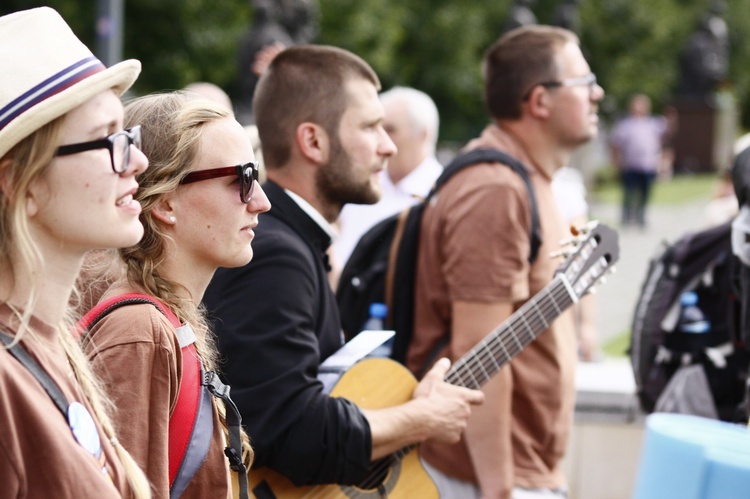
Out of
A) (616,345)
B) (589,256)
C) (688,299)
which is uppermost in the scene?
(589,256)

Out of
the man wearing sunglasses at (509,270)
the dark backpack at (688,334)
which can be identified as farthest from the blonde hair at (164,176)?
the dark backpack at (688,334)

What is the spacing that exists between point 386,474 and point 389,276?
92 centimetres

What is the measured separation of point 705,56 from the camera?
30.1 m

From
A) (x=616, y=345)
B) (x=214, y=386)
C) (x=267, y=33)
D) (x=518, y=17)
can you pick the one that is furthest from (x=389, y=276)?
(x=518, y=17)

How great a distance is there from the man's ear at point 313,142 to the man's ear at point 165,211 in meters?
0.87

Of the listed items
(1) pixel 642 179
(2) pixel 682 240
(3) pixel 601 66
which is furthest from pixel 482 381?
(3) pixel 601 66

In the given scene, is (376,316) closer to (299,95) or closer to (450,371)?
(450,371)

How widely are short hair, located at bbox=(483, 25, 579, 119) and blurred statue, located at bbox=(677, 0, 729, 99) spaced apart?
87.7ft

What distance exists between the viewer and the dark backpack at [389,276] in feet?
13.3

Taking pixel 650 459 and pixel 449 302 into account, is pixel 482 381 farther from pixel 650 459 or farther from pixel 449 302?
pixel 650 459

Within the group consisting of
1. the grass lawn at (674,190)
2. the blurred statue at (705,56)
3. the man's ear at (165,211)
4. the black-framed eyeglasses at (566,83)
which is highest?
the black-framed eyeglasses at (566,83)

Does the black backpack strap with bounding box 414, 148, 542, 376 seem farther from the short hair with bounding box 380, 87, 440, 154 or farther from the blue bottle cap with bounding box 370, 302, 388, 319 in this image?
the short hair with bounding box 380, 87, 440, 154

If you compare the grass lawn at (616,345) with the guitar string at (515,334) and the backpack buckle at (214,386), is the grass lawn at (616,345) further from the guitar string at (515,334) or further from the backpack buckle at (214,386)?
the backpack buckle at (214,386)

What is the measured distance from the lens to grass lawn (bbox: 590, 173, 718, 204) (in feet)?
89.4
